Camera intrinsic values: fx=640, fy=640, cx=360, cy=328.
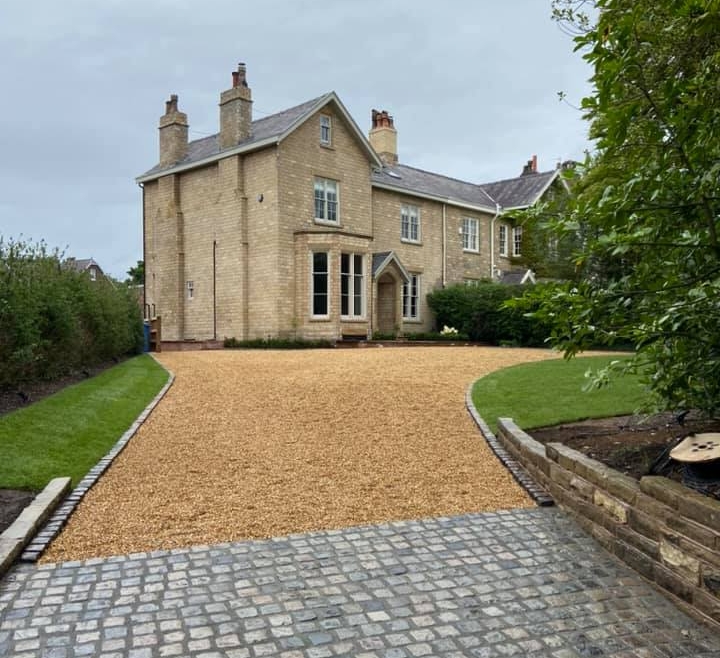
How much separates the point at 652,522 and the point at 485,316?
22.0 metres

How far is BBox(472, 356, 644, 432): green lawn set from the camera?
28.2ft

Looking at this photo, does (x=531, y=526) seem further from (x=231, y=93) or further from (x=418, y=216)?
(x=418, y=216)

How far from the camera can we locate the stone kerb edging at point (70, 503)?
446 centimetres

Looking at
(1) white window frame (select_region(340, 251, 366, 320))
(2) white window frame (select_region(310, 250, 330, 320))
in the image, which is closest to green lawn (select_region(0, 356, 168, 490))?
(2) white window frame (select_region(310, 250, 330, 320))

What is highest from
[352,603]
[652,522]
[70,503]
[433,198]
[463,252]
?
[433,198]

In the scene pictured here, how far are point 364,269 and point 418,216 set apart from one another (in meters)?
5.61

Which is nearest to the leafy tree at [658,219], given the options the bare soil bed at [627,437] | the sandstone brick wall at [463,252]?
the bare soil bed at [627,437]

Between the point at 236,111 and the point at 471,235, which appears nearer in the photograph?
the point at 236,111

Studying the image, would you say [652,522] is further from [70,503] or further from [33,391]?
[33,391]

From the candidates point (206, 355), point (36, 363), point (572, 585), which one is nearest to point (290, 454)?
point (572, 585)

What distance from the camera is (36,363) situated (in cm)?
1070

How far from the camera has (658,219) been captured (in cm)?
446

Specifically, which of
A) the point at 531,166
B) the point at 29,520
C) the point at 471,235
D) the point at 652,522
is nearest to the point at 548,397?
the point at 652,522

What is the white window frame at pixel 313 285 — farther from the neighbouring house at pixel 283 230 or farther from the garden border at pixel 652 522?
the garden border at pixel 652 522
